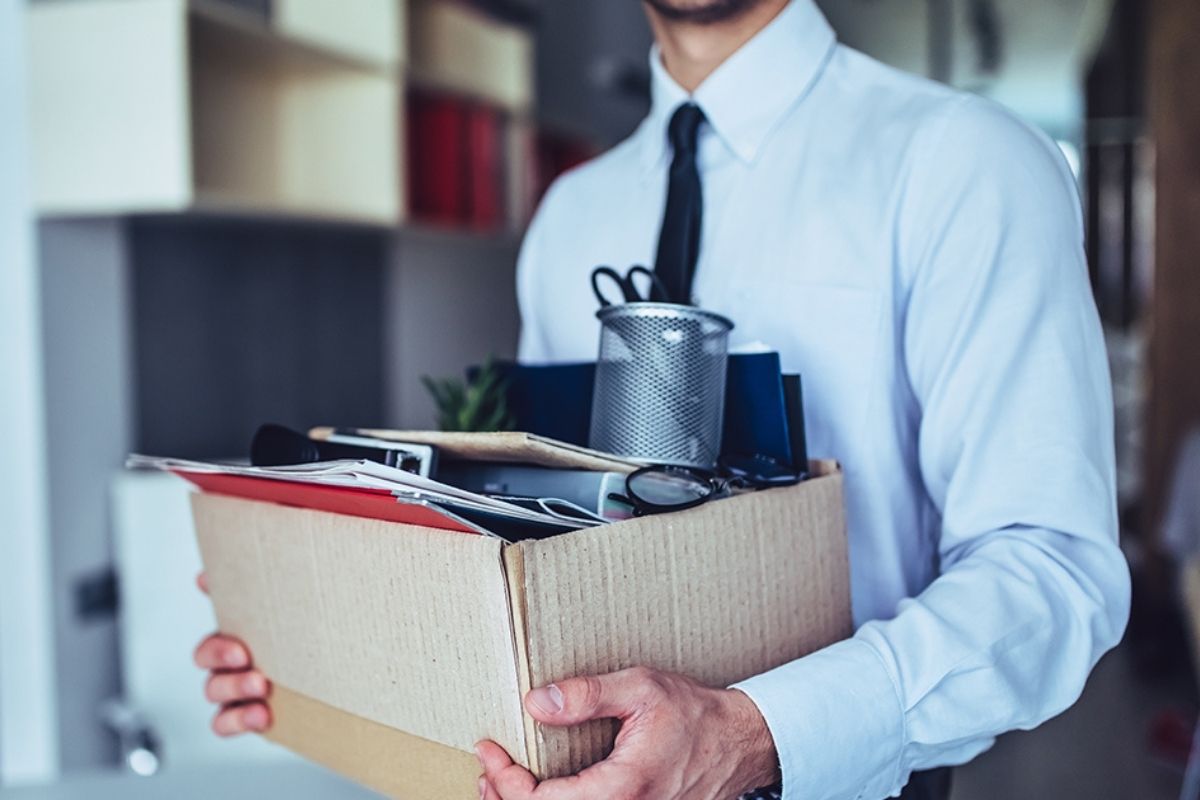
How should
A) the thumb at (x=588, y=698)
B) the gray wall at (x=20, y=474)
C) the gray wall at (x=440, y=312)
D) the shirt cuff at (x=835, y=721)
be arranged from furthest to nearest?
the gray wall at (x=440, y=312) → the gray wall at (x=20, y=474) → the shirt cuff at (x=835, y=721) → the thumb at (x=588, y=698)

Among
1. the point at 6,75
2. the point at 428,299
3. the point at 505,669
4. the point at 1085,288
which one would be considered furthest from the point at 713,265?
the point at 428,299

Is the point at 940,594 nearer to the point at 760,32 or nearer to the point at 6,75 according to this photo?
the point at 760,32

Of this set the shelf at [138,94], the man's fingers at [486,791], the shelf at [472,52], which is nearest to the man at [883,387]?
the man's fingers at [486,791]

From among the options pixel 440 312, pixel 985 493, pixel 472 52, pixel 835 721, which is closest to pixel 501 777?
pixel 835 721

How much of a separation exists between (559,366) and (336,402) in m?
1.88

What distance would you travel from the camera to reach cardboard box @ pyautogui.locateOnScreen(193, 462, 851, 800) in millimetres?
648

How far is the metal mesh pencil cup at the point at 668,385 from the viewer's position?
826mm

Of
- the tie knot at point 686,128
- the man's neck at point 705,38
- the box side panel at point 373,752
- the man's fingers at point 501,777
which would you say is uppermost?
the man's neck at point 705,38

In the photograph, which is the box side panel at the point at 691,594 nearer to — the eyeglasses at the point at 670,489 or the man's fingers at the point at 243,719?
the eyeglasses at the point at 670,489

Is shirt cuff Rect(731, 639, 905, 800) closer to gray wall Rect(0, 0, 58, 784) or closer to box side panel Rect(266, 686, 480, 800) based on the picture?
box side panel Rect(266, 686, 480, 800)

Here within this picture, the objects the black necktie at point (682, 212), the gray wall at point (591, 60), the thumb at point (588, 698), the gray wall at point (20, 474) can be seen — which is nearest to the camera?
the thumb at point (588, 698)

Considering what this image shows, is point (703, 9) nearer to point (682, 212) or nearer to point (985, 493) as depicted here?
point (682, 212)

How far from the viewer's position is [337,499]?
2.36 feet

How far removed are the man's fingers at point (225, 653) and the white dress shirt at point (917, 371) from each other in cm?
45
